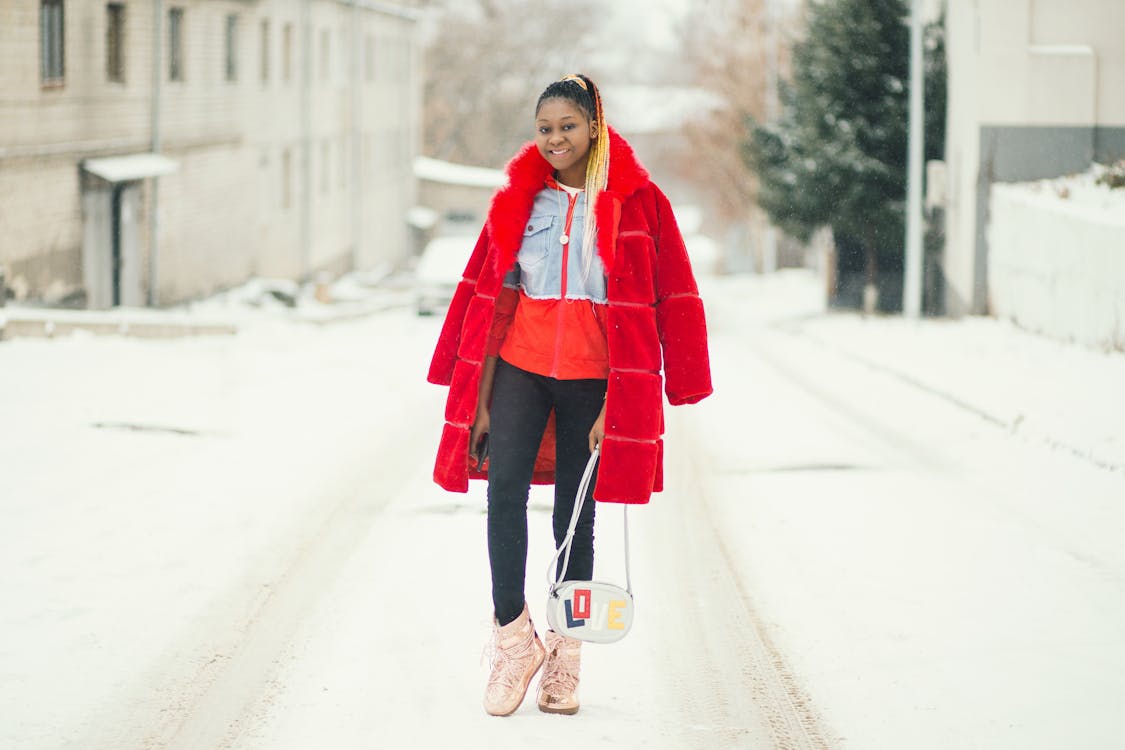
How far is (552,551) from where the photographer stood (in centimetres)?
730

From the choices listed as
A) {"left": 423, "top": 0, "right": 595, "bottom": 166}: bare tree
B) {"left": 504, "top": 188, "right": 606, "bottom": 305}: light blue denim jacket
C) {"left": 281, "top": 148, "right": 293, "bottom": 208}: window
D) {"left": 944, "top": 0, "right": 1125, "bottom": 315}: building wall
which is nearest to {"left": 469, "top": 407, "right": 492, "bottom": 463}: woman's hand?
{"left": 504, "top": 188, "right": 606, "bottom": 305}: light blue denim jacket

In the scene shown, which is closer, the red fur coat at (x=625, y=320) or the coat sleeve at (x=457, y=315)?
the red fur coat at (x=625, y=320)

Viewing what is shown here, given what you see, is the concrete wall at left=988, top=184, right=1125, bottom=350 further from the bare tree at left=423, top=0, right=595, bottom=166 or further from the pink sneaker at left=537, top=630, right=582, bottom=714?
the bare tree at left=423, top=0, right=595, bottom=166

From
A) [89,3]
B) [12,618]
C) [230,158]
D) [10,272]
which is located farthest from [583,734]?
[230,158]

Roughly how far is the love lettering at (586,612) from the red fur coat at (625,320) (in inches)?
14.5

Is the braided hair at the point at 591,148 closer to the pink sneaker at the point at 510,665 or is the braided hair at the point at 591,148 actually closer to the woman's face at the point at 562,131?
the woman's face at the point at 562,131

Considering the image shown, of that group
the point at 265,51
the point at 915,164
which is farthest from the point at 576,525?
the point at 265,51

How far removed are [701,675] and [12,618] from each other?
263 centimetres

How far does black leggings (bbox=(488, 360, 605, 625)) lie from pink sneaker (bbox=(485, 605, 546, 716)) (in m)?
0.04

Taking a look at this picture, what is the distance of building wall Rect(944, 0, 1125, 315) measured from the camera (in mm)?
22094

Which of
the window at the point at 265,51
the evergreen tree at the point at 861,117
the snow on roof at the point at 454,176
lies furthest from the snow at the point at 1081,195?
the snow on roof at the point at 454,176

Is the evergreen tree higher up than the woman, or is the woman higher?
the evergreen tree

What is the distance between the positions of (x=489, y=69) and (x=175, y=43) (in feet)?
151

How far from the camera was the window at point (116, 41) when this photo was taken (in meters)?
23.9
